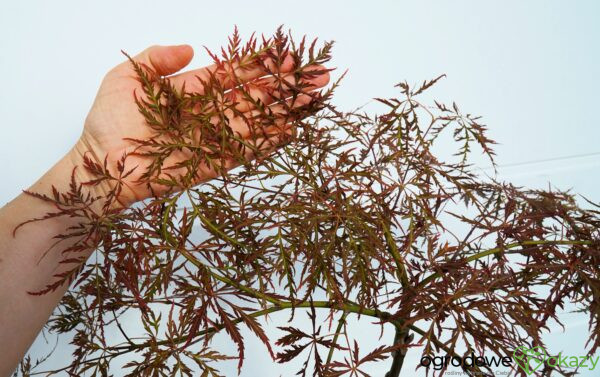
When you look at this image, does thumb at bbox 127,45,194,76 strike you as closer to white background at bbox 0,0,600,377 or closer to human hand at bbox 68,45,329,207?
human hand at bbox 68,45,329,207

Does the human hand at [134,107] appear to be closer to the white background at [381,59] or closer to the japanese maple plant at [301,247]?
the japanese maple plant at [301,247]

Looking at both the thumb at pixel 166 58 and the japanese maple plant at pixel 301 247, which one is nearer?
the japanese maple plant at pixel 301 247

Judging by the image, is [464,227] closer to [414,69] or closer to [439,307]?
[414,69]

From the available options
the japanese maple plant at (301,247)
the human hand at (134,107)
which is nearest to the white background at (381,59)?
the human hand at (134,107)

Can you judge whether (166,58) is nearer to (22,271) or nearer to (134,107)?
(134,107)

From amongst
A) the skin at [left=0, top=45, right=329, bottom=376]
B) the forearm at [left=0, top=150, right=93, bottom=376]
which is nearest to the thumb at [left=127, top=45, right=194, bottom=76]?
the skin at [left=0, top=45, right=329, bottom=376]

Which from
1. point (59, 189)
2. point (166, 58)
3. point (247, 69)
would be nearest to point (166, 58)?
point (166, 58)

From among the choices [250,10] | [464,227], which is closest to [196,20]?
[250,10]
